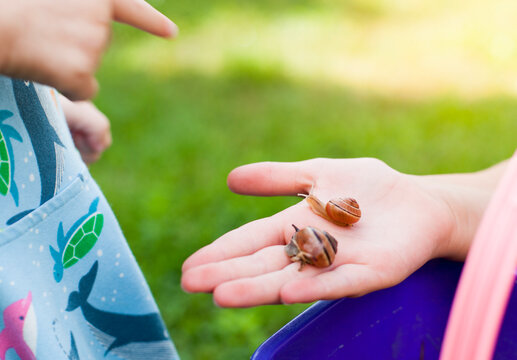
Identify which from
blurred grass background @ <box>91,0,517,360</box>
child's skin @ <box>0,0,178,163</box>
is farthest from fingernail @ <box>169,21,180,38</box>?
blurred grass background @ <box>91,0,517,360</box>

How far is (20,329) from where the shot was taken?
82cm

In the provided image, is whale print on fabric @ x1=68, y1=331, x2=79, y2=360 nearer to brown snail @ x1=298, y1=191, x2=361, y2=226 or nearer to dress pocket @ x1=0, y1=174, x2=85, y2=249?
dress pocket @ x1=0, y1=174, x2=85, y2=249

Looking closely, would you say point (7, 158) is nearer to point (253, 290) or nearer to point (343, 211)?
point (253, 290)

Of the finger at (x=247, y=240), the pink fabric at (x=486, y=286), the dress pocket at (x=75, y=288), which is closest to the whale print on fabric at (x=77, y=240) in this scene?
the dress pocket at (x=75, y=288)

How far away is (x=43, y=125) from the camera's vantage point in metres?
0.86

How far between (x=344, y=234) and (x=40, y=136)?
0.51m

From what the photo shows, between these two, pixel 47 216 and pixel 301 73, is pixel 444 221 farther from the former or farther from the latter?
pixel 301 73

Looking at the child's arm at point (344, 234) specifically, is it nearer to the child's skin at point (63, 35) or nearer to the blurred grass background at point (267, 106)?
the child's skin at point (63, 35)

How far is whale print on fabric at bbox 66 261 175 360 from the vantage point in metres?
0.91

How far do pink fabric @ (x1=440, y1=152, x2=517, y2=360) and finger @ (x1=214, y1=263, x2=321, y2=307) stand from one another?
27cm

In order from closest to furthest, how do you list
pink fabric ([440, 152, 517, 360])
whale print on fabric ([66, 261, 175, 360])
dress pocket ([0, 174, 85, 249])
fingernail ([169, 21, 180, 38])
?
pink fabric ([440, 152, 517, 360]) → fingernail ([169, 21, 180, 38]) → dress pocket ([0, 174, 85, 249]) → whale print on fabric ([66, 261, 175, 360])

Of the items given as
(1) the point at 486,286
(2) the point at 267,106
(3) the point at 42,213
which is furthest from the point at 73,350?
(2) the point at 267,106

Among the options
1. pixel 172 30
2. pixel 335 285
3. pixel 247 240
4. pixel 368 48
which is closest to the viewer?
pixel 172 30

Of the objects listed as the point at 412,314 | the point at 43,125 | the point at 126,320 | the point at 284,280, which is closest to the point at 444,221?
the point at 412,314
